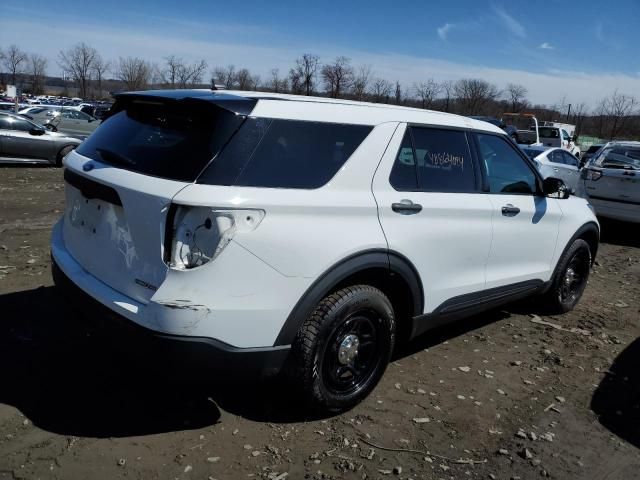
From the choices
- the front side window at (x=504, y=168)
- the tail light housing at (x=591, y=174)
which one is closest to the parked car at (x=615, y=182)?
the tail light housing at (x=591, y=174)

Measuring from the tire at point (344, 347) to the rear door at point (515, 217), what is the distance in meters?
1.23

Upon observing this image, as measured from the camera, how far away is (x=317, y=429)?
316 centimetres

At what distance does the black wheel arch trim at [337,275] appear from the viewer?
111 inches

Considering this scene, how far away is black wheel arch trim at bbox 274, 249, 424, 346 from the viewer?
281 centimetres

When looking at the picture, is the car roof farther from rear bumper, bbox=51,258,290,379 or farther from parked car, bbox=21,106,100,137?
parked car, bbox=21,106,100,137

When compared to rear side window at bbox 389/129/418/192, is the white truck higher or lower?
higher

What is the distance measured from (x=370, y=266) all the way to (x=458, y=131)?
146cm


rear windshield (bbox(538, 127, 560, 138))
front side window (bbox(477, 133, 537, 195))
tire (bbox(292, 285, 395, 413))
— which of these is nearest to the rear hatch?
tire (bbox(292, 285, 395, 413))

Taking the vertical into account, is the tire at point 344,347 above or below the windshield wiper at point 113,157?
below

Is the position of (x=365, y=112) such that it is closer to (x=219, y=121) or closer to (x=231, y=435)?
(x=219, y=121)

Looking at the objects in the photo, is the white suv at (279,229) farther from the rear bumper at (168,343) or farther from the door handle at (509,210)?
the door handle at (509,210)

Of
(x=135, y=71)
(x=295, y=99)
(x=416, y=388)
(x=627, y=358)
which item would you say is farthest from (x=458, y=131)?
(x=135, y=71)

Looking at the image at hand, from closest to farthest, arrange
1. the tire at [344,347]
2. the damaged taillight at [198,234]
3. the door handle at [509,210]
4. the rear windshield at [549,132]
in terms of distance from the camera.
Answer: the damaged taillight at [198,234] < the tire at [344,347] < the door handle at [509,210] < the rear windshield at [549,132]

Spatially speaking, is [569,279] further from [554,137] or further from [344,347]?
[554,137]
